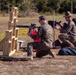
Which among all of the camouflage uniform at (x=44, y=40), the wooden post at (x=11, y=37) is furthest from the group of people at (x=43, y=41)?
the wooden post at (x=11, y=37)

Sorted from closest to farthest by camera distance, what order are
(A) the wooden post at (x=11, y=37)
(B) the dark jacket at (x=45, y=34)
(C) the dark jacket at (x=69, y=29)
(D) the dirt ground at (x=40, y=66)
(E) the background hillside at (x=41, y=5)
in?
(D) the dirt ground at (x=40, y=66) < (B) the dark jacket at (x=45, y=34) < (A) the wooden post at (x=11, y=37) < (C) the dark jacket at (x=69, y=29) < (E) the background hillside at (x=41, y=5)

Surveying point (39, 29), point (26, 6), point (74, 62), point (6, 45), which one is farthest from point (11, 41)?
point (26, 6)

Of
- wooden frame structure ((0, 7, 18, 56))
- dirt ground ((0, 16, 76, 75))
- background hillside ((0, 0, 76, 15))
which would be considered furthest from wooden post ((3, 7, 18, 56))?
background hillside ((0, 0, 76, 15))

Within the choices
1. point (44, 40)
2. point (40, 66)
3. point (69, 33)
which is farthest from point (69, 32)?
point (40, 66)

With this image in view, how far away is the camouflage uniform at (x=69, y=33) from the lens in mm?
12758

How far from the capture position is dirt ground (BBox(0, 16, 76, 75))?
30.8ft

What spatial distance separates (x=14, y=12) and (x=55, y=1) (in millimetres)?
51697

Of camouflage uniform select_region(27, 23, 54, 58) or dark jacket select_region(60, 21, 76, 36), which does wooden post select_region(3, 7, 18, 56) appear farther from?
dark jacket select_region(60, 21, 76, 36)

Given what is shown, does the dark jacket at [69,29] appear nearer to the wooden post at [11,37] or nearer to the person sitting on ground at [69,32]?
the person sitting on ground at [69,32]

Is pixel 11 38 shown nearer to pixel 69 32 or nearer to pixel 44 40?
pixel 44 40

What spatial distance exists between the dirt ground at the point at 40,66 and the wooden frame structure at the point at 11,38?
0.45m

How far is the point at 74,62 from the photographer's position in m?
11.0

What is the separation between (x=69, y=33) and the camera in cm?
1309

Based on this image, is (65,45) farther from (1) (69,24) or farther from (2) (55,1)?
Result: (2) (55,1)
